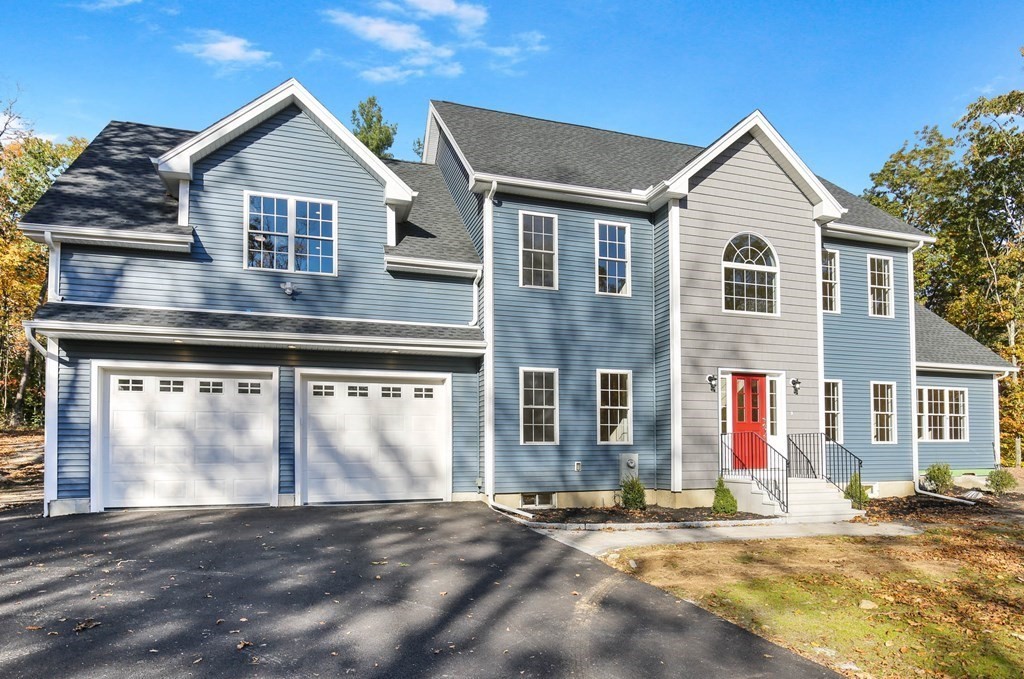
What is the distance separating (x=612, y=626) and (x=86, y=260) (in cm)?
1091

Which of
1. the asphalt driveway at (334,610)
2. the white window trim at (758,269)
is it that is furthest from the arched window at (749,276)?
the asphalt driveway at (334,610)

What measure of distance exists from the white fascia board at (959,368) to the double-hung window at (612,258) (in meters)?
9.15

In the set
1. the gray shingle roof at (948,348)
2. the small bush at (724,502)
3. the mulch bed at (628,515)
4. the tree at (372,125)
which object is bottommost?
the mulch bed at (628,515)

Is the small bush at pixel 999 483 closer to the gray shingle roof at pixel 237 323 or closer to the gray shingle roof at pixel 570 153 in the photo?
the gray shingle roof at pixel 570 153

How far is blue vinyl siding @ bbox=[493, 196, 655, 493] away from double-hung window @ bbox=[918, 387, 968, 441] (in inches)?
359

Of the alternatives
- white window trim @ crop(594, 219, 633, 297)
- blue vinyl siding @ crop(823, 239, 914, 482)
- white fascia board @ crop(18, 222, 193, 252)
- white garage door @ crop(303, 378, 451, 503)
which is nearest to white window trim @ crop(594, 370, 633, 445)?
white window trim @ crop(594, 219, 633, 297)

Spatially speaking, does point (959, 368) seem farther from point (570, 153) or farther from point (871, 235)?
point (570, 153)

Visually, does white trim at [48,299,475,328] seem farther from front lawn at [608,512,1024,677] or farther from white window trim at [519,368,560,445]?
front lawn at [608,512,1024,677]

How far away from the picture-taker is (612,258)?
596 inches

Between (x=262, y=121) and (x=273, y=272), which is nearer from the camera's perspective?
(x=273, y=272)

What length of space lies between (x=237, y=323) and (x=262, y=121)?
4.04m

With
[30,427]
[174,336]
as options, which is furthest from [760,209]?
[30,427]

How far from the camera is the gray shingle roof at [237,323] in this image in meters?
11.7

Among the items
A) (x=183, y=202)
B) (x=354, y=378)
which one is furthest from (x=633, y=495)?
(x=183, y=202)
